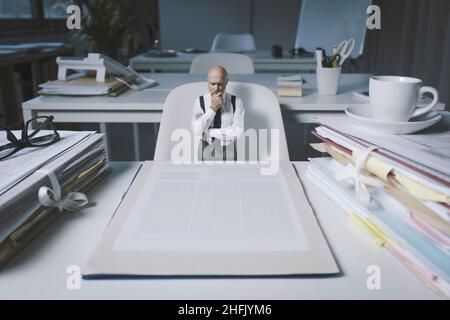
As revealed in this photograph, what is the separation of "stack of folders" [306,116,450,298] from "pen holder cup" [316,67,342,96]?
88 cm

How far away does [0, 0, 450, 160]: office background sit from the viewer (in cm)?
301

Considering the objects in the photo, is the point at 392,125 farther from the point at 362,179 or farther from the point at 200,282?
the point at 200,282

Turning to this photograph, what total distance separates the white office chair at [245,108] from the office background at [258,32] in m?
1.23

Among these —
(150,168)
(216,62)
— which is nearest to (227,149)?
(150,168)

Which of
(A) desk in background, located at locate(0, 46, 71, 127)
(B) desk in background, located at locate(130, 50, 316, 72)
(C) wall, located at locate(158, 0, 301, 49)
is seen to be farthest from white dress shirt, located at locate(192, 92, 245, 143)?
(C) wall, located at locate(158, 0, 301, 49)

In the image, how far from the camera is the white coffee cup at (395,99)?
0.68 meters

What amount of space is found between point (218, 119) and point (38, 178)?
57 centimetres

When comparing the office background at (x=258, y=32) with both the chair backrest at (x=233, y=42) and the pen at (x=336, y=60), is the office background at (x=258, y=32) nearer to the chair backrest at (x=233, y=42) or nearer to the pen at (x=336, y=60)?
the pen at (x=336, y=60)

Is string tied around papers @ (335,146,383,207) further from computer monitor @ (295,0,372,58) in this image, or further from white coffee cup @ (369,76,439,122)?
computer monitor @ (295,0,372,58)

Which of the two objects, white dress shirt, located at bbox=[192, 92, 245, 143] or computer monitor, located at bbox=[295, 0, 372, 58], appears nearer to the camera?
white dress shirt, located at bbox=[192, 92, 245, 143]

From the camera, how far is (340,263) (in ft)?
1.70

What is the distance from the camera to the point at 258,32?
206 inches

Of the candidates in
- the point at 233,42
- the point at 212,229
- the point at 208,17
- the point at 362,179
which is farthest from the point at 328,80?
the point at 208,17

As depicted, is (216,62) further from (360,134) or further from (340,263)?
(340,263)
